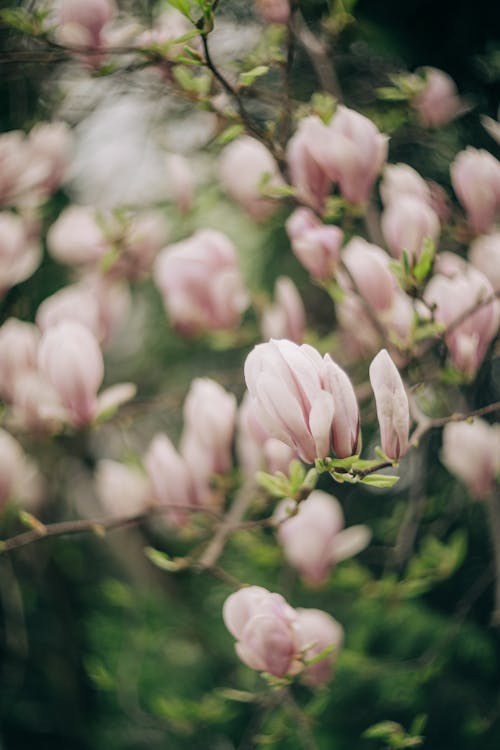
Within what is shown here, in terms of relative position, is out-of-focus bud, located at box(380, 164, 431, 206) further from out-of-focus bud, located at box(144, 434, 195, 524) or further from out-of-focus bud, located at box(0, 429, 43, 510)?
out-of-focus bud, located at box(0, 429, 43, 510)

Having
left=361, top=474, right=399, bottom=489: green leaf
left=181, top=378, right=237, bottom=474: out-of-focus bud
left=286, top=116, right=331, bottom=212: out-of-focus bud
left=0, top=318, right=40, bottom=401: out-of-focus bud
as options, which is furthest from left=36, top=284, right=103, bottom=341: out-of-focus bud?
left=361, top=474, right=399, bottom=489: green leaf

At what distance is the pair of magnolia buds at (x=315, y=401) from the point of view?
0.42m

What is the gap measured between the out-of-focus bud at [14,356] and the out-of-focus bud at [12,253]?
0.08 meters

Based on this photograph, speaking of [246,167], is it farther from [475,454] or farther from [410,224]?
[475,454]

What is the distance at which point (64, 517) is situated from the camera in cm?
133

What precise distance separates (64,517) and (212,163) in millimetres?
716

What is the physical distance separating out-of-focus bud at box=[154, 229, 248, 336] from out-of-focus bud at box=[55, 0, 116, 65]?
201mm

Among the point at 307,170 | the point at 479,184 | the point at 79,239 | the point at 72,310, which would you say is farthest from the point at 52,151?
the point at 479,184

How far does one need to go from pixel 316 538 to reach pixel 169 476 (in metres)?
0.16

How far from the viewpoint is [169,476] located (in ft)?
2.13

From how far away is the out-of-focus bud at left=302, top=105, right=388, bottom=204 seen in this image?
0.57 m

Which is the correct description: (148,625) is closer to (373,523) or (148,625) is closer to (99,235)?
(373,523)

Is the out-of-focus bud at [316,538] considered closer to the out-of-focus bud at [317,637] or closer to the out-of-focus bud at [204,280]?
the out-of-focus bud at [317,637]

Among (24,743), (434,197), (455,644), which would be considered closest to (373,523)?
(455,644)
